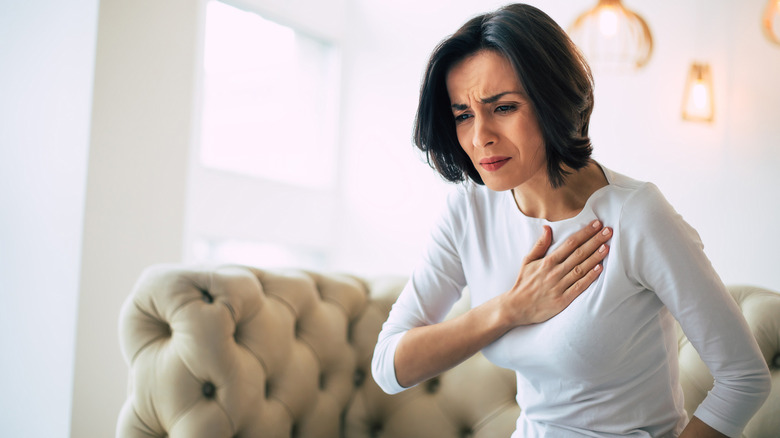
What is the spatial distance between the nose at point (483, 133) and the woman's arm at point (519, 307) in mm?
191

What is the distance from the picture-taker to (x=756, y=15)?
300 cm

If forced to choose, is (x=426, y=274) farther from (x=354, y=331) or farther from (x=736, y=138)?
(x=736, y=138)

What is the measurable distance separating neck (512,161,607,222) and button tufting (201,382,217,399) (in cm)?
75

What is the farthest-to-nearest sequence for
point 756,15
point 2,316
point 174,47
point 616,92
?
point 616,92
point 756,15
point 174,47
point 2,316

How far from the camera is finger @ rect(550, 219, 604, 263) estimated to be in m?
1.08

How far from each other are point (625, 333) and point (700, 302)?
12cm

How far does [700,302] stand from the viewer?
3.23 ft

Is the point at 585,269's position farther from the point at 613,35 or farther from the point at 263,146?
the point at 263,146

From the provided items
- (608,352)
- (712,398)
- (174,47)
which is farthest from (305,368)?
(174,47)

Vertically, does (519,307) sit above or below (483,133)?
below

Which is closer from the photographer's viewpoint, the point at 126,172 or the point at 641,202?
the point at 641,202

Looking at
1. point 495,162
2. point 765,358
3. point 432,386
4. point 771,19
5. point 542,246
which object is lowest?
point 432,386

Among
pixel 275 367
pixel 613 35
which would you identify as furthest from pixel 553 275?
pixel 613 35

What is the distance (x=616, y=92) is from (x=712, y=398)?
272cm
